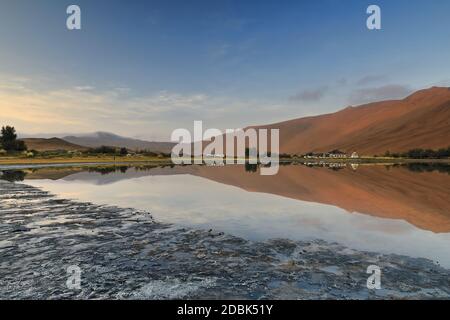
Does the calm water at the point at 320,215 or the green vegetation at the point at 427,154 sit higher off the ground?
the green vegetation at the point at 427,154

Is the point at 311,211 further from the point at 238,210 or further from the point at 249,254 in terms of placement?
the point at 249,254

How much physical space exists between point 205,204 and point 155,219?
5.58 m

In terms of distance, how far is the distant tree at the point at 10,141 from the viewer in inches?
4334

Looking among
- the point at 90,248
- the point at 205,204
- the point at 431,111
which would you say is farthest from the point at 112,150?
the point at 431,111

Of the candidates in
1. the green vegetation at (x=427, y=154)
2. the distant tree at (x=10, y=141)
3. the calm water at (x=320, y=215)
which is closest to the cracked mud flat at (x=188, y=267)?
the calm water at (x=320, y=215)

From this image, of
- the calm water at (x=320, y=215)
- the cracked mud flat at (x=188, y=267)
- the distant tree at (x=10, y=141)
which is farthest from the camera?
the distant tree at (x=10, y=141)

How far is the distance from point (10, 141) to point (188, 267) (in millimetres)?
125498

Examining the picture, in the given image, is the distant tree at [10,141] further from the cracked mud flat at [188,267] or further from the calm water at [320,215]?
the cracked mud flat at [188,267]

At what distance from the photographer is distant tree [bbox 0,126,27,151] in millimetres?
110088

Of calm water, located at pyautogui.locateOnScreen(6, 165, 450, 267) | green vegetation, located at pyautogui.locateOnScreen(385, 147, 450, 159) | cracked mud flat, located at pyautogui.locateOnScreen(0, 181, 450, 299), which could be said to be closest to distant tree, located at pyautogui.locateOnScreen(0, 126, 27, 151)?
calm water, located at pyautogui.locateOnScreen(6, 165, 450, 267)

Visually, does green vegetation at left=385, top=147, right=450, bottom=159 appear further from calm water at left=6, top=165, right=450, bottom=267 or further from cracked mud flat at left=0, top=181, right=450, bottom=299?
cracked mud flat at left=0, top=181, right=450, bottom=299

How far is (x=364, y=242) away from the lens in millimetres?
12281

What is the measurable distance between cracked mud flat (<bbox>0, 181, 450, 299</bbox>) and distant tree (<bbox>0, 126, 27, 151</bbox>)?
113 metres

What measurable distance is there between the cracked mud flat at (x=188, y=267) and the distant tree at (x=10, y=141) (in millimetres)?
113359
